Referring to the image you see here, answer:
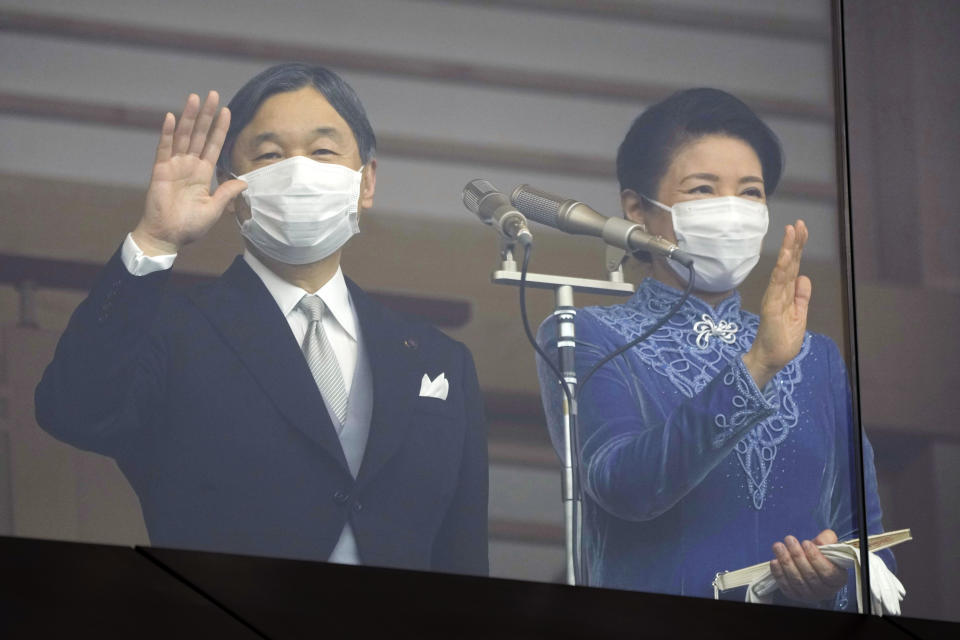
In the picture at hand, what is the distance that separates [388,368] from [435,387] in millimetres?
→ 97

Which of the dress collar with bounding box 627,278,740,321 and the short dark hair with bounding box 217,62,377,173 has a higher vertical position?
the short dark hair with bounding box 217,62,377,173

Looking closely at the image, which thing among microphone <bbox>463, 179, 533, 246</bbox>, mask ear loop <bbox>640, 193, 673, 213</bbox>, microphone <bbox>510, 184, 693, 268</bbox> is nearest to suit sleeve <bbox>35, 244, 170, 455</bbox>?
microphone <bbox>463, 179, 533, 246</bbox>

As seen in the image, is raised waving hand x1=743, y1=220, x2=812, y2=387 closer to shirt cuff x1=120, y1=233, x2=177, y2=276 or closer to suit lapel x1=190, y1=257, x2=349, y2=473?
suit lapel x1=190, y1=257, x2=349, y2=473

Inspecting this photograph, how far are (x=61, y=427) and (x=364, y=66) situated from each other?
927 mm

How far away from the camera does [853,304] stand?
3031mm

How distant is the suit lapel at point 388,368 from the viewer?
273 cm

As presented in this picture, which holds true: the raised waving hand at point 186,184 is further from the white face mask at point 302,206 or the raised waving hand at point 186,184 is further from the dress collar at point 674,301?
the dress collar at point 674,301

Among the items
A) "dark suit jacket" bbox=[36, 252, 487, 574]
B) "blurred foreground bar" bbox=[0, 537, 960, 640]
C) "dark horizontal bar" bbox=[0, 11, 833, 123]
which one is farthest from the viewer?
"dark horizontal bar" bbox=[0, 11, 833, 123]

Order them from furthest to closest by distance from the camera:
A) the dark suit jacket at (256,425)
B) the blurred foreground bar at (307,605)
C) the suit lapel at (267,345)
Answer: the suit lapel at (267,345) < the dark suit jacket at (256,425) < the blurred foreground bar at (307,605)

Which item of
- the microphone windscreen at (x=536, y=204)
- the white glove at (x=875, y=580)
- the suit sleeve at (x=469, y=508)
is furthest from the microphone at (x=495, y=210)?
the white glove at (x=875, y=580)

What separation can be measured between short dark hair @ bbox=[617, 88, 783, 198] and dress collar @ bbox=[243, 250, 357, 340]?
63 centimetres

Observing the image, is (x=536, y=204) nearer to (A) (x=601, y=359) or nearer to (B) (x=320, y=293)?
(A) (x=601, y=359)

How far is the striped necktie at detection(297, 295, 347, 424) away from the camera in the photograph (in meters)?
2.72

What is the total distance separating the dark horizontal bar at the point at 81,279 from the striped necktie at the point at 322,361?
0.12 metres
